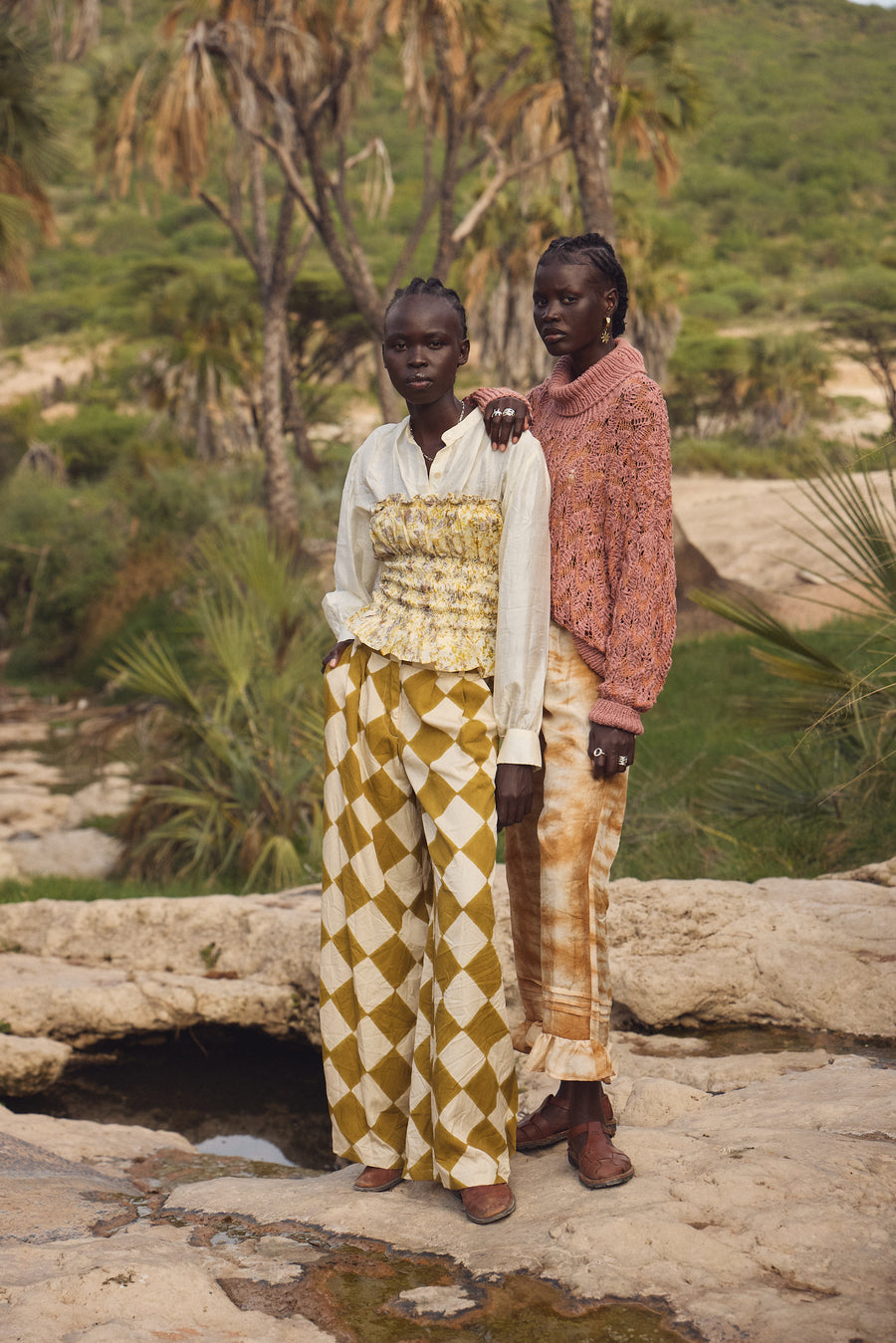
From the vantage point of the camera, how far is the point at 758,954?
392 cm

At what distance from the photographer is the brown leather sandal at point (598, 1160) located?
8.58 ft

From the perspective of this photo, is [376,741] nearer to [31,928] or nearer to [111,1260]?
[111,1260]

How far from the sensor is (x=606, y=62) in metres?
9.09

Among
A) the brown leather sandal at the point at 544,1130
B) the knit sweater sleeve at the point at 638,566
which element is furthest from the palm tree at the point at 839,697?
the brown leather sandal at the point at 544,1130

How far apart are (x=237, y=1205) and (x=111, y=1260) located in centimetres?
52

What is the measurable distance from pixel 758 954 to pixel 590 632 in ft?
5.64

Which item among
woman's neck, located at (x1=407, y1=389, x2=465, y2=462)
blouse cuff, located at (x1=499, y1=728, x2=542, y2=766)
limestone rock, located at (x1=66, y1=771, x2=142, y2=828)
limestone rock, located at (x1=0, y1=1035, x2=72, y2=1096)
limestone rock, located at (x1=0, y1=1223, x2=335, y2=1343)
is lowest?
limestone rock, located at (x1=66, y1=771, x2=142, y2=828)

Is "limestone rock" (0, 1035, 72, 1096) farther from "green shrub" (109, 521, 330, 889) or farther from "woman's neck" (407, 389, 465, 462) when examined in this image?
"woman's neck" (407, 389, 465, 462)

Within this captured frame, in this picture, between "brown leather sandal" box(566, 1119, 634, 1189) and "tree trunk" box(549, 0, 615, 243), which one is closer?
"brown leather sandal" box(566, 1119, 634, 1189)

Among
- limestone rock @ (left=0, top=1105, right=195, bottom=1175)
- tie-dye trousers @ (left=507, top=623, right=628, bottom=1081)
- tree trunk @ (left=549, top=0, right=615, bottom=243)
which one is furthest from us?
tree trunk @ (left=549, top=0, right=615, bottom=243)

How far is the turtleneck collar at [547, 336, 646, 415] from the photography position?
2.71 m

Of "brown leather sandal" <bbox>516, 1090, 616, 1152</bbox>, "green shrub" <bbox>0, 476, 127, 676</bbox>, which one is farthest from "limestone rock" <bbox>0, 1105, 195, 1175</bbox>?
"green shrub" <bbox>0, 476, 127, 676</bbox>

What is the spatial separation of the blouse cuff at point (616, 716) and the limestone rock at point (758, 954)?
1605 millimetres

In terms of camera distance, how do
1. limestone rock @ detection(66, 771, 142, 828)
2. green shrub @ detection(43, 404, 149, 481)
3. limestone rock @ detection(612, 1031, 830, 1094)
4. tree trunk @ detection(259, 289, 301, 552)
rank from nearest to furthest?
limestone rock @ detection(612, 1031, 830, 1094)
limestone rock @ detection(66, 771, 142, 828)
tree trunk @ detection(259, 289, 301, 552)
green shrub @ detection(43, 404, 149, 481)
